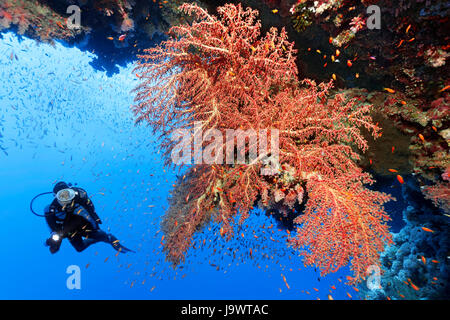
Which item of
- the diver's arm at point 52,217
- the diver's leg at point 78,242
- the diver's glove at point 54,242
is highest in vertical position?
the diver's arm at point 52,217

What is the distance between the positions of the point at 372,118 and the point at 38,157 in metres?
31.3

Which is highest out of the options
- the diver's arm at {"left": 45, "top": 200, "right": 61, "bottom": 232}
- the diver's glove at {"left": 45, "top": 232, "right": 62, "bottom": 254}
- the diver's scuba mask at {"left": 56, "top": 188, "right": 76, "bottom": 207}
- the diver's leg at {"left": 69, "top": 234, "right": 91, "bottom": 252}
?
the diver's scuba mask at {"left": 56, "top": 188, "right": 76, "bottom": 207}

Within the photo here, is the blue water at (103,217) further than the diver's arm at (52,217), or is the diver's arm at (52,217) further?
the blue water at (103,217)

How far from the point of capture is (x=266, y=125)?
3555mm

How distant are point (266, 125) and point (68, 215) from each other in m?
5.48

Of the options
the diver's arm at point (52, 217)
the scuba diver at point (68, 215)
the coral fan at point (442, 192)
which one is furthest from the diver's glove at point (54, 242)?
the coral fan at point (442, 192)

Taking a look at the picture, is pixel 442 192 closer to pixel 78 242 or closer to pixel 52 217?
pixel 52 217

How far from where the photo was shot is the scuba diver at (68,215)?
4.82 m

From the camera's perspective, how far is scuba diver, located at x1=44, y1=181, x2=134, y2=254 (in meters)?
4.82

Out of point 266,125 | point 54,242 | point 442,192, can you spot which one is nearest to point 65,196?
point 54,242

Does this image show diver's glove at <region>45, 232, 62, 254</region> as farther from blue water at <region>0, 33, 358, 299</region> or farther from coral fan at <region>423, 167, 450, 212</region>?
blue water at <region>0, 33, 358, 299</region>

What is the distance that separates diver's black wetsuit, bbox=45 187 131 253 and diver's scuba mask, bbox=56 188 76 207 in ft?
0.55

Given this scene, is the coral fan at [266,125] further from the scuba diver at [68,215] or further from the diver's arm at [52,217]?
the diver's arm at [52,217]

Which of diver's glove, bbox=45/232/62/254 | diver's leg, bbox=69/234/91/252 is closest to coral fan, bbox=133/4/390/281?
diver's glove, bbox=45/232/62/254
